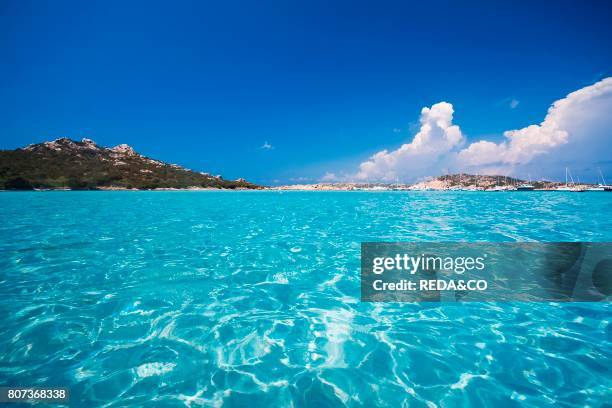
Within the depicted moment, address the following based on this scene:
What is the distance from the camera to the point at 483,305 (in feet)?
27.1

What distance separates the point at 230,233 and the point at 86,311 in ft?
39.0

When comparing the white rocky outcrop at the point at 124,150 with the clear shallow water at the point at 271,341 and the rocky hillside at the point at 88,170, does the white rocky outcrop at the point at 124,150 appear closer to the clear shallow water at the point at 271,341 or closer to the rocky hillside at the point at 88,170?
the rocky hillside at the point at 88,170

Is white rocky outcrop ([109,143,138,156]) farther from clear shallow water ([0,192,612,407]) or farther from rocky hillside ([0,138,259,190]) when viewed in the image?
clear shallow water ([0,192,612,407])

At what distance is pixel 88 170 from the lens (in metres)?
120

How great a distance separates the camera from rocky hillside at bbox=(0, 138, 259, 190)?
96.9 meters

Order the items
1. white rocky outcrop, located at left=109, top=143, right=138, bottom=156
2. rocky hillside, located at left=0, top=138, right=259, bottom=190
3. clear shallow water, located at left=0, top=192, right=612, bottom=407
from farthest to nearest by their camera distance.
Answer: white rocky outcrop, located at left=109, top=143, right=138, bottom=156, rocky hillside, located at left=0, top=138, right=259, bottom=190, clear shallow water, located at left=0, top=192, right=612, bottom=407

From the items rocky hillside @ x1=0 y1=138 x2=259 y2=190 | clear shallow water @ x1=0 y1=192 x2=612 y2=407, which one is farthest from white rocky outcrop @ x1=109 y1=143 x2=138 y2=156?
clear shallow water @ x1=0 y1=192 x2=612 y2=407

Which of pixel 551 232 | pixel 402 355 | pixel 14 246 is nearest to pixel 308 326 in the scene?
pixel 402 355

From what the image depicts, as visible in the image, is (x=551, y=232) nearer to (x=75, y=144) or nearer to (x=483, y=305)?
(x=483, y=305)

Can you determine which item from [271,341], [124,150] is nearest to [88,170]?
[124,150]

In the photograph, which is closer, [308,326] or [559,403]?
[559,403]

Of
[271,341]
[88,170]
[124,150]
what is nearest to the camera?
[271,341]

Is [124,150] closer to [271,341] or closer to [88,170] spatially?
[88,170]

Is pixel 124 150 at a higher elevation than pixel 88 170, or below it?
higher
